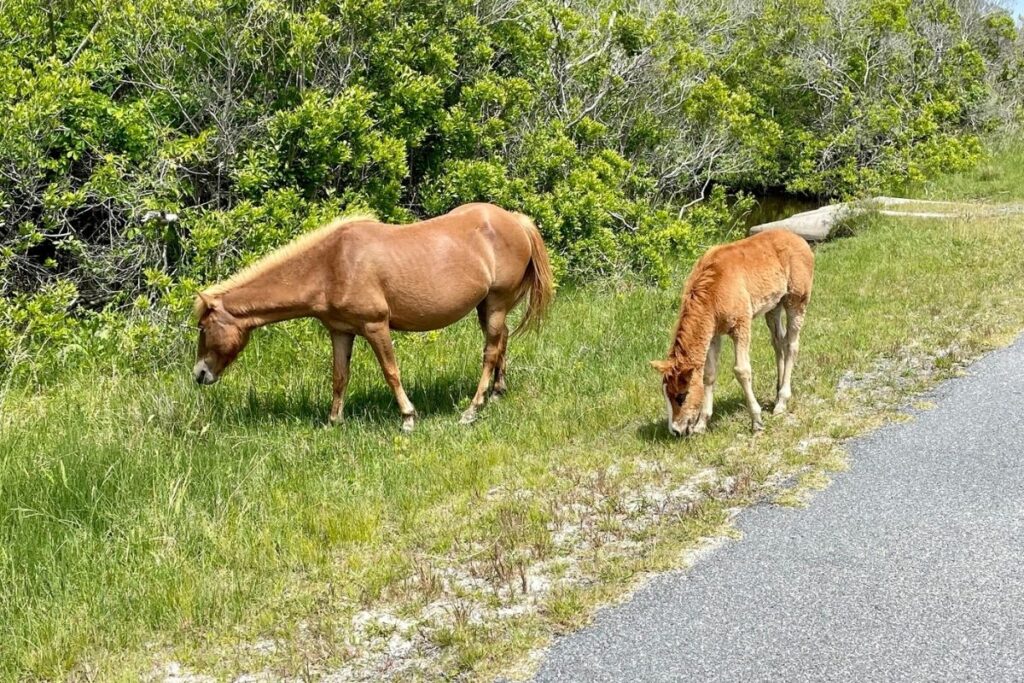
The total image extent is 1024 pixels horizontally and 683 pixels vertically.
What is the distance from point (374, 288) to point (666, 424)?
103 inches

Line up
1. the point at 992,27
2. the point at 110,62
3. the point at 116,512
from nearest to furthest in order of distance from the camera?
the point at 116,512
the point at 110,62
the point at 992,27

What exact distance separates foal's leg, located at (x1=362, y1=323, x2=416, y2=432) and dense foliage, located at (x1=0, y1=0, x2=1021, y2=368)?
8.37ft

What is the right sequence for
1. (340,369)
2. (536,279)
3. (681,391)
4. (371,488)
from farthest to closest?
1. (536,279)
2. (340,369)
3. (681,391)
4. (371,488)

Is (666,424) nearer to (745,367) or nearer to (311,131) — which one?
(745,367)

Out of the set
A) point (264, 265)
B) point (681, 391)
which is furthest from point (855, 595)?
point (264, 265)

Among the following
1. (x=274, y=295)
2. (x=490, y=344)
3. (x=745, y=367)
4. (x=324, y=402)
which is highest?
(x=274, y=295)

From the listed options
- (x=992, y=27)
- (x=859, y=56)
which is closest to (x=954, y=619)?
(x=859, y=56)

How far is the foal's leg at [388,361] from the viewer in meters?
7.47

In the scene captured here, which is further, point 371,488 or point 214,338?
point 214,338

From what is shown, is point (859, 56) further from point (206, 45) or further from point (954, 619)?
point (954, 619)

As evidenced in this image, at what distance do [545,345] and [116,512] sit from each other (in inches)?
200

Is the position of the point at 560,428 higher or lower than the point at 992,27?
lower

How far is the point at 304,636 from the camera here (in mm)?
4418

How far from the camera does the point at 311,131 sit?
10414 mm
